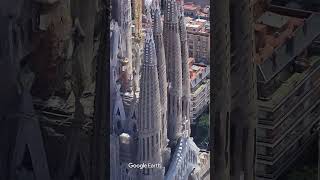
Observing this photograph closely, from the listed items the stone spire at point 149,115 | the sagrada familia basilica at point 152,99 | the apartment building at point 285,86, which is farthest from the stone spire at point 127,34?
the apartment building at point 285,86

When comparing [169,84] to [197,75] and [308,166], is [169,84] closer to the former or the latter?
[197,75]

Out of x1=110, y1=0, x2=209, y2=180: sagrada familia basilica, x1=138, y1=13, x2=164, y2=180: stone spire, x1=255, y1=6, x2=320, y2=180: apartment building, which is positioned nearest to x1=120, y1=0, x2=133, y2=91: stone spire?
x1=110, y1=0, x2=209, y2=180: sagrada familia basilica

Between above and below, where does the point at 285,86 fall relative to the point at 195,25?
above

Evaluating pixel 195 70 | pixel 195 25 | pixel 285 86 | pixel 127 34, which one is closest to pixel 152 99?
pixel 195 70

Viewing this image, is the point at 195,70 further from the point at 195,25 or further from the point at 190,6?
the point at 190,6

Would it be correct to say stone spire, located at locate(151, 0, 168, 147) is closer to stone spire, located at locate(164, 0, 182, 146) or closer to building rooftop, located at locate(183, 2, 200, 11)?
stone spire, located at locate(164, 0, 182, 146)

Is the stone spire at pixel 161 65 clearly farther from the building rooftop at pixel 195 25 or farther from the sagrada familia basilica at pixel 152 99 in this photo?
the building rooftop at pixel 195 25

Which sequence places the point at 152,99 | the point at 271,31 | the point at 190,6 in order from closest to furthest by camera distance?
the point at 271,31
the point at 152,99
the point at 190,6

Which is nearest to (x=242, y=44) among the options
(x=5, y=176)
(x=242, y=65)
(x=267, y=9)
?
(x=242, y=65)
